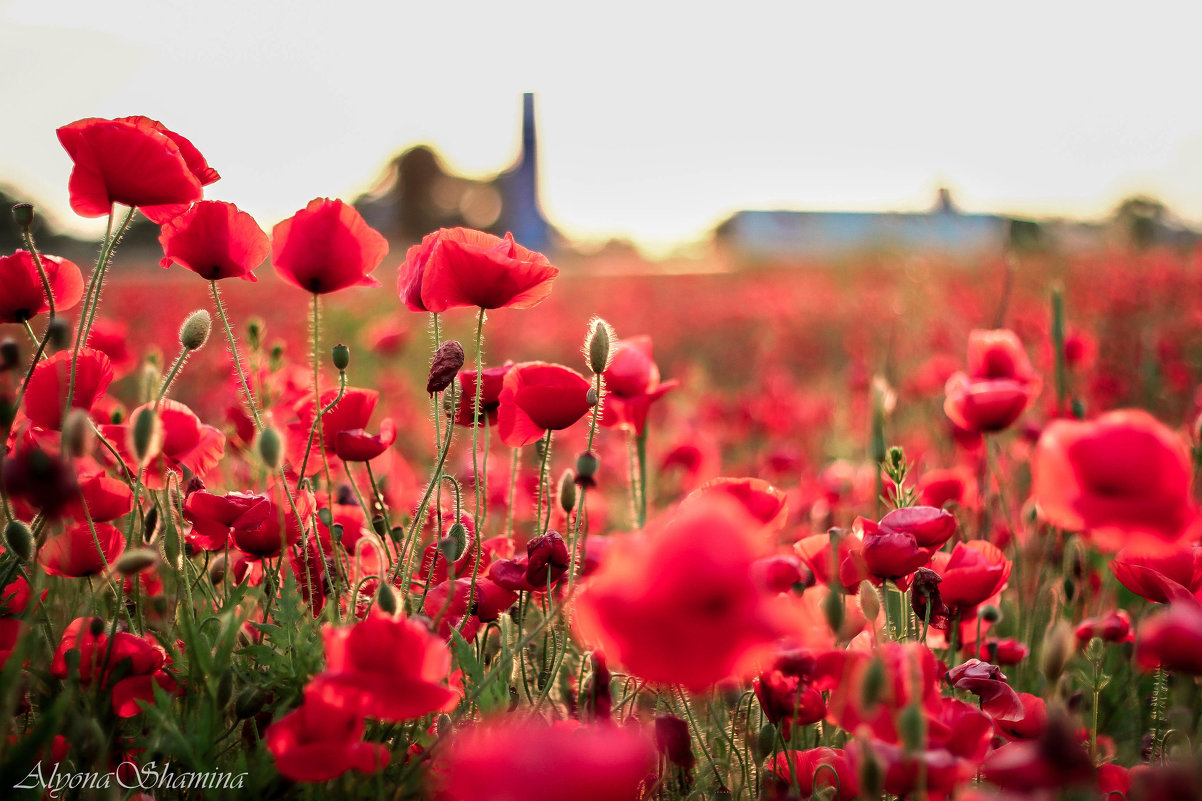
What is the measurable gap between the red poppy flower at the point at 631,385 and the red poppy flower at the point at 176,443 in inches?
27.2

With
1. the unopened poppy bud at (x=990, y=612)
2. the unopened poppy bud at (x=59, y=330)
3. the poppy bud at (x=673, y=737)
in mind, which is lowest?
the poppy bud at (x=673, y=737)

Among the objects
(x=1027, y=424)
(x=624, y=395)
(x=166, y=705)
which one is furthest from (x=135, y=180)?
(x=1027, y=424)

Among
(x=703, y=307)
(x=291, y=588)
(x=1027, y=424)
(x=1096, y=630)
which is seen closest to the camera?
(x=291, y=588)

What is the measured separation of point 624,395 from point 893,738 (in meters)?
0.82

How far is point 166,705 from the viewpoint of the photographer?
0.97 metres

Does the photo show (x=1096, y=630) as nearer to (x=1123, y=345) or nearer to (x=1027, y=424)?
(x=1027, y=424)

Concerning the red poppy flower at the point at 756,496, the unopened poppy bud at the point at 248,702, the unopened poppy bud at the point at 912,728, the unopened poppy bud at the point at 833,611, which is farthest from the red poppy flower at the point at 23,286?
the unopened poppy bud at the point at 912,728

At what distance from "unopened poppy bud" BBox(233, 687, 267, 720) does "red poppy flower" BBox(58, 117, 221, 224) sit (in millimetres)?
706

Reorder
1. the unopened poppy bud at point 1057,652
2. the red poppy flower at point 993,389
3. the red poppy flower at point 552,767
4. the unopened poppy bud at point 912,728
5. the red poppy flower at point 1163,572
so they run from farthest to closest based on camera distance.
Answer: the red poppy flower at point 993,389, the red poppy flower at point 1163,572, the unopened poppy bud at point 1057,652, the unopened poppy bud at point 912,728, the red poppy flower at point 552,767

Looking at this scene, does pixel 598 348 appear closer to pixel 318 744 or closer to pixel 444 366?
pixel 444 366

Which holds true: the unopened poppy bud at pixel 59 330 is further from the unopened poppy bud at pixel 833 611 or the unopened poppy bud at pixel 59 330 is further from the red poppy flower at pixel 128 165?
the unopened poppy bud at pixel 833 611

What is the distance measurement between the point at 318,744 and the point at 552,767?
0.34 meters

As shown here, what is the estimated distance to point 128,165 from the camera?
1197 millimetres

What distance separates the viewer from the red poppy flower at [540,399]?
4.11 ft
